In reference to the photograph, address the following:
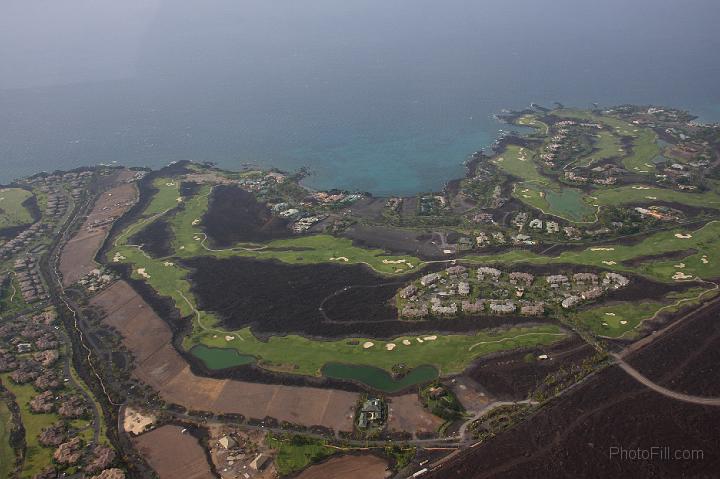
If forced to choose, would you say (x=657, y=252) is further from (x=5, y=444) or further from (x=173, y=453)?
(x=5, y=444)

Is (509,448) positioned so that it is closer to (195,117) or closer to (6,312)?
(6,312)

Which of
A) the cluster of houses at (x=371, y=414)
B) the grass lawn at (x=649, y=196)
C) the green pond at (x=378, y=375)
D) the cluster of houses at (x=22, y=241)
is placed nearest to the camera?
the cluster of houses at (x=371, y=414)

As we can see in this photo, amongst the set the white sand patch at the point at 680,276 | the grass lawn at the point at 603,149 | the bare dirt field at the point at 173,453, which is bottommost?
the bare dirt field at the point at 173,453

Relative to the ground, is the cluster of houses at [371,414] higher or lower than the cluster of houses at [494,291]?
lower

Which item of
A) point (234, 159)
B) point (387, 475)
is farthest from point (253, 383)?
point (234, 159)

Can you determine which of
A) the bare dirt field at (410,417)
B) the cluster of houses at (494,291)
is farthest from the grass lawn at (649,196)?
the bare dirt field at (410,417)

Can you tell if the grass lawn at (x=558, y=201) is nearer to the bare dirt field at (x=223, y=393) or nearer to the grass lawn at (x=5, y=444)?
the bare dirt field at (x=223, y=393)
